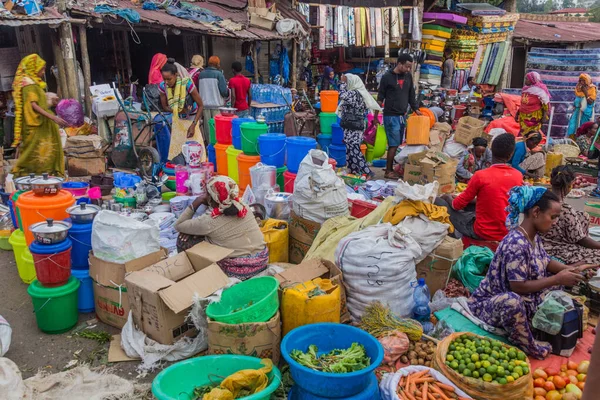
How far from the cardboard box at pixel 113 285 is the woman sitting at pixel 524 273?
269cm

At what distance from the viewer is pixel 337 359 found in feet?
10.3

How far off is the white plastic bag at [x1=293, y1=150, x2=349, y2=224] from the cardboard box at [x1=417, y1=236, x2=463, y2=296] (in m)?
1.02

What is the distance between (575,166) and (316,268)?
7.80 metres

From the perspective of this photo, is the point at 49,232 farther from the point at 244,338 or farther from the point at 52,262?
the point at 244,338

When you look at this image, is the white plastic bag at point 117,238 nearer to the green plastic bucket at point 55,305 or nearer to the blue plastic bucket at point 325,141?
the green plastic bucket at point 55,305

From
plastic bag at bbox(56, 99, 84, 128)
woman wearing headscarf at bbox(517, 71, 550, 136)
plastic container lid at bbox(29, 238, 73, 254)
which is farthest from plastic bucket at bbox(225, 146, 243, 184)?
woman wearing headscarf at bbox(517, 71, 550, 136)

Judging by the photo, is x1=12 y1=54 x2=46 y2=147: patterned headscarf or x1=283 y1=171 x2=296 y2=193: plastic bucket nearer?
x1=12 y1=54 x2=46 y2=147: patterned headscarf

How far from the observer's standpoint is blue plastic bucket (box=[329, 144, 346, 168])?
8570 millimetres

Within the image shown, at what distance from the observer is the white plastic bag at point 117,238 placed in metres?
4.02

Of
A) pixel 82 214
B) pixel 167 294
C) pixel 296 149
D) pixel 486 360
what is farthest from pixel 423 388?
pixel 296 149

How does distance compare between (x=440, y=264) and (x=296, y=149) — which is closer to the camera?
(x=440, y=264)

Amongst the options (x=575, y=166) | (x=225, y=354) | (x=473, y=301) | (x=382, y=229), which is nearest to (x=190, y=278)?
(x=225, y=354)

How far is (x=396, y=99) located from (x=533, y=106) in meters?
2.95

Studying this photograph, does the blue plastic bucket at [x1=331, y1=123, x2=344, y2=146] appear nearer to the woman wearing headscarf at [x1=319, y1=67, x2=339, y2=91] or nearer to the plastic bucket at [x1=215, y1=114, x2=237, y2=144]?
the plastic bucket at [x1=215, y1=114, x2=237, y2=144]
